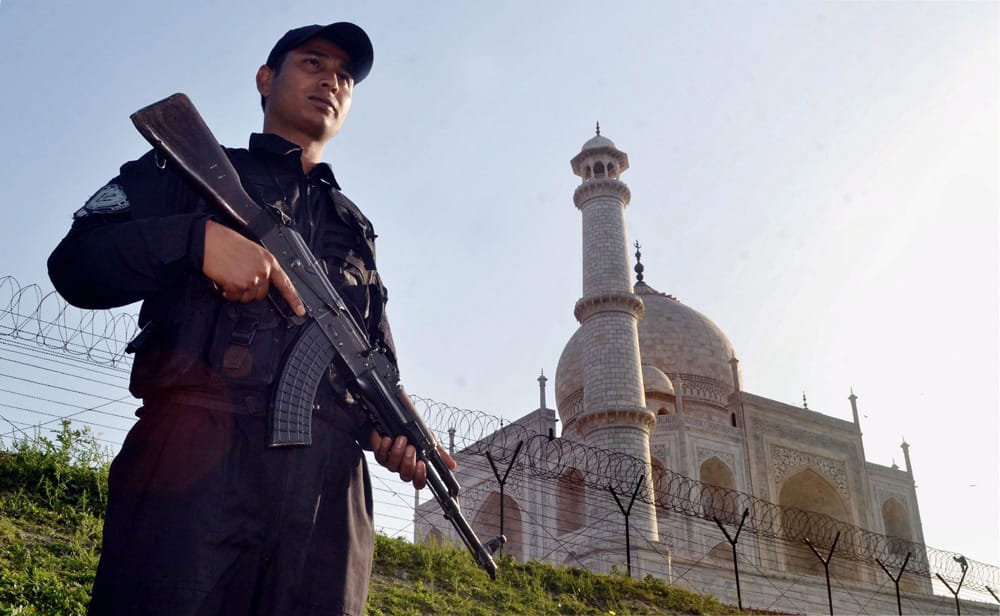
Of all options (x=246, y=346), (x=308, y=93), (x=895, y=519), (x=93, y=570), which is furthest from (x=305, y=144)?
(x=895, y=519)

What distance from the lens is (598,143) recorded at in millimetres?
22922

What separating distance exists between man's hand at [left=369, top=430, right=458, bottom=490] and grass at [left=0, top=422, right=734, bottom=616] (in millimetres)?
3239

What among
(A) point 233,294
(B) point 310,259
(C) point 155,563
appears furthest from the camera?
(B) point 310,259

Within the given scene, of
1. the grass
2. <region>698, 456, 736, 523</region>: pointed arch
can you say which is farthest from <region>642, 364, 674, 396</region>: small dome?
the grass

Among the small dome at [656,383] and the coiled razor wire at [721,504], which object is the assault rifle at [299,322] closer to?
the coiled razor wire at [721,504]

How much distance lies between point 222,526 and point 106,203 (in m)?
0.78

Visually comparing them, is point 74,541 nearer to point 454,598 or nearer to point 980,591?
point 454,598

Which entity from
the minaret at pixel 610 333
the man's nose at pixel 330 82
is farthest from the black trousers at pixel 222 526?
the minaret at pixel 610 333

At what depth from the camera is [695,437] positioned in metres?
25.2

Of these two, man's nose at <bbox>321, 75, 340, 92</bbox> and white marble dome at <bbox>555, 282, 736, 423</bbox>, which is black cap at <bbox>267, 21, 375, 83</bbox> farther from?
white marble dome at <bbox>555, 282, 736, 423</bbox>

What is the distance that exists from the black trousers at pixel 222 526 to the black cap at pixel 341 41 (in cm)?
106

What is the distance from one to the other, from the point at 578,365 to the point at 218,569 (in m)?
26.5

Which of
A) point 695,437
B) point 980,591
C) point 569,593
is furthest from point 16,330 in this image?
point 695,437

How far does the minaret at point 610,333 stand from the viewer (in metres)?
19.6
